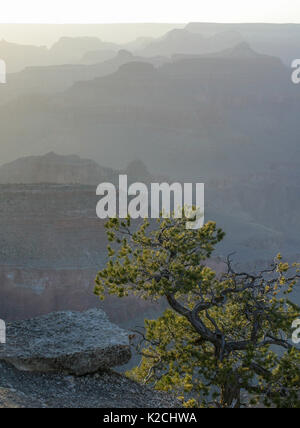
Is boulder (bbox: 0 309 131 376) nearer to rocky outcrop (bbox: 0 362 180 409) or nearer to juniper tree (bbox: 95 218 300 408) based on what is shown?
rocky outcrop (bbox: 0 362 180 409)

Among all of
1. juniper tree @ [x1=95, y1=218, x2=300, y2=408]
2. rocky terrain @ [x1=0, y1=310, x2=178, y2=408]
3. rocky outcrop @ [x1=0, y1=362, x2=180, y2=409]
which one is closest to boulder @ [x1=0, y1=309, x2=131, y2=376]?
rocky terrain @ [x1=0, y1=310, x2=178, y2=408]

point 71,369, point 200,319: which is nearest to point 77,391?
point 71,369

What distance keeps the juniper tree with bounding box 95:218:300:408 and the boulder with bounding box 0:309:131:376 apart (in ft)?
3.05

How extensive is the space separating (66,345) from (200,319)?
3.42 metres

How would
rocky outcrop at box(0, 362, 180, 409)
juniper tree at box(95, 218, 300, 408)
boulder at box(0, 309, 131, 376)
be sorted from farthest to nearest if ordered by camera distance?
boulder at box(0, 309, 131, 376), juniper tree at box(95, 218, 300, 408), rocky outcrop at box(0, 362, 180, 409)

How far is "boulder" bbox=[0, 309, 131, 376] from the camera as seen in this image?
1384 cm

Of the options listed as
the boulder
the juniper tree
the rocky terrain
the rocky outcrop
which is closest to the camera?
the rocky outcrop

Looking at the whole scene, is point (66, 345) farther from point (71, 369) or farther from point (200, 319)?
point (200, 319)

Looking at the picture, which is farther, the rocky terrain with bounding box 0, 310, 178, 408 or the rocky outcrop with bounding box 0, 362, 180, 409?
the rocky terrain with bounding box 0, 310, 178, 408

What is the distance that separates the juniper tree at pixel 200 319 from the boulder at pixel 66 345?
0.93 m

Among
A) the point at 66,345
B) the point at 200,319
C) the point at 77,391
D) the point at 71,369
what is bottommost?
the point at 77,391

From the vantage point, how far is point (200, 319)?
565 inches

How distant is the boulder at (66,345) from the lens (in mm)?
13836
